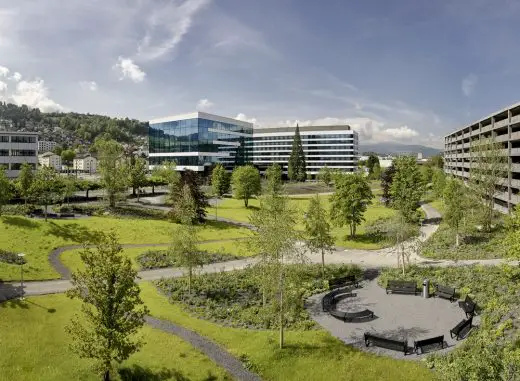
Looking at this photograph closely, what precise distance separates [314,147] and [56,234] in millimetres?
141559

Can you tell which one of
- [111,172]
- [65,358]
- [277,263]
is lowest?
[65,358]

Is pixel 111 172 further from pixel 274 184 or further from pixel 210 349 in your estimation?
pixel 210 349

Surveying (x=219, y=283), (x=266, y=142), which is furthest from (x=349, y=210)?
(x=266, y=142)

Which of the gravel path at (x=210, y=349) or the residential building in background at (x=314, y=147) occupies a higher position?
the residential building in background at (x=314, y=147)

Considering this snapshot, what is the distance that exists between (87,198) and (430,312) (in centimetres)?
6508

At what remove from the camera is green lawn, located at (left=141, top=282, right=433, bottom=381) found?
20.8 metres

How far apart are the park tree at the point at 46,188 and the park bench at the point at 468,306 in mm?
51160

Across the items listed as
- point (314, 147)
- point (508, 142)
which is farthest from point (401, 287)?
point (314, 147)

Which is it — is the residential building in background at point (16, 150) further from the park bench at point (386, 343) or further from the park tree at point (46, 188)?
the park bench at point (386, 343)

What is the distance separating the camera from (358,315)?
28.0 metres

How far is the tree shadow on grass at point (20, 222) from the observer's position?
48.2 m

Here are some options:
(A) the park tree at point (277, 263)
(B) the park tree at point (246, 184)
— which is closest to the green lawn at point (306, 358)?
(A) the park tree at point (277, 263)

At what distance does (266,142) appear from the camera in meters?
180

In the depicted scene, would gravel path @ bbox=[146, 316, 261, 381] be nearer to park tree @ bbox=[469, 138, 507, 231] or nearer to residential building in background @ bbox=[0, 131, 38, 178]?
park tree @ bbox=[469, 138, 507, 231]
